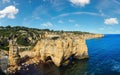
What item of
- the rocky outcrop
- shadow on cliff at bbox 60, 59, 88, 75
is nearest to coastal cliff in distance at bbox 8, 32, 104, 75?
the rocky outcrop

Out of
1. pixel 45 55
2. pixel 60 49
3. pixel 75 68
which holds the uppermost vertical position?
pixel 60 49

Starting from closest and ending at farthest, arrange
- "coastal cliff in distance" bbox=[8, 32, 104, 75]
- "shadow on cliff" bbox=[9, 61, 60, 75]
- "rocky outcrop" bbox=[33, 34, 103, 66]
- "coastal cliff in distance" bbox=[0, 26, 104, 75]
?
"shadow on cliff" bbox=[9, 61, 60, 75] < "coastal cliff in distance" bbox=[0, 26, 104, 75] < "coastal cliff in distance" bbox=[8, 32, 104, 75] < "rocky outcrop" bbox=[33, 34, 103, 66]

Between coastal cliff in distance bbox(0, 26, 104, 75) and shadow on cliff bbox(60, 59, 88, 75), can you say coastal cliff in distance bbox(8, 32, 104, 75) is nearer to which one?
coastal cliff in distance bbox(0, 26, 104, 75)

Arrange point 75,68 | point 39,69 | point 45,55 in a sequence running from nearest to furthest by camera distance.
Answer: point 39,69 < point 75,68 < point 45,55

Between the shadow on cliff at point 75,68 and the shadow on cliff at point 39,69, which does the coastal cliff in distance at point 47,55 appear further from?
the shadow on cliff at point 75,68

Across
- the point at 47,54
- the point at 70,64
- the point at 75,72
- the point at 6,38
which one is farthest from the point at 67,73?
the point at 6,38

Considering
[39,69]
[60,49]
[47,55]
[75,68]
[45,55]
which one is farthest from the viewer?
[45,55]

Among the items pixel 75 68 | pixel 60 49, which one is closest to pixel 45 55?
pixel 60 49

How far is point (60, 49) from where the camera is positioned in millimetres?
68625

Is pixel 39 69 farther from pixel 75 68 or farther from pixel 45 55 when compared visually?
pixel 75 68

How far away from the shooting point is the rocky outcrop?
68312 mm

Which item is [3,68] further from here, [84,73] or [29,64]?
[84,73]

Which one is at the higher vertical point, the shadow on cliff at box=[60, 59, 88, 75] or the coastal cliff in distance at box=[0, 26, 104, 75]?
the coastal cliff in distance at box=[0, 26, 104, 75]

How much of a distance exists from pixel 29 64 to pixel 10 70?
39.0ft
